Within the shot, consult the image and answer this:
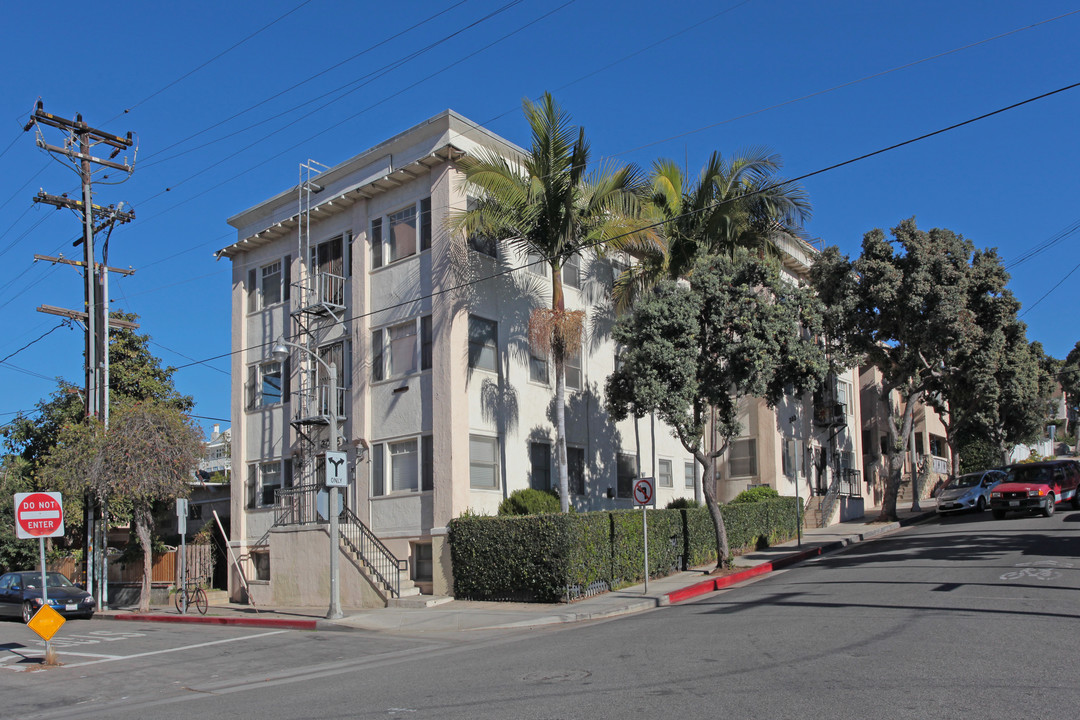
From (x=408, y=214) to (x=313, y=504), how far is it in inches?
333

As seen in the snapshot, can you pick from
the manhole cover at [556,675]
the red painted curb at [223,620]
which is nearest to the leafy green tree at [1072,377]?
the red painted curb at [223,620]

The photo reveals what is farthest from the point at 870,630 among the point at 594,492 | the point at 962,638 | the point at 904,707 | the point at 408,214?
the point at 408,214

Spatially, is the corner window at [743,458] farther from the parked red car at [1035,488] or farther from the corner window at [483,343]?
the corner window at [483,343]

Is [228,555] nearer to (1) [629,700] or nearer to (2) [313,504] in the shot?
(2) [313,504]

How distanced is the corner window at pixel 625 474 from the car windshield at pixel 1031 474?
1293 cm

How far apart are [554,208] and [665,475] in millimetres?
11639

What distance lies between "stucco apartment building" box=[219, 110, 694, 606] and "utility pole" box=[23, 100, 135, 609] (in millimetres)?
4119

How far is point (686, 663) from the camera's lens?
9406 millimetres

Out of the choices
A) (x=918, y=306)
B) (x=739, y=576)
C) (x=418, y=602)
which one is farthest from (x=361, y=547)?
(x=918, y=306)

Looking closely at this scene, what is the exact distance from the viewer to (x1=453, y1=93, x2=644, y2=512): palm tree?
19141 millimetres

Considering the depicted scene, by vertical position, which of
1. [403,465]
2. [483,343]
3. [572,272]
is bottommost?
[403,465]

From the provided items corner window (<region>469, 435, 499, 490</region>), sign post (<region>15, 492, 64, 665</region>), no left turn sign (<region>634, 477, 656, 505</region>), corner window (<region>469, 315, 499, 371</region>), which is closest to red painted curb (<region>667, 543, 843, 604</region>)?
no left turn sign (<region>634, 477, 656, 505</region>)

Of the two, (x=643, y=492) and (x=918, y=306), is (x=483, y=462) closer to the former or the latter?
(x=643, y=492)

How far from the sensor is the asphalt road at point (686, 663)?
24.7 feet
